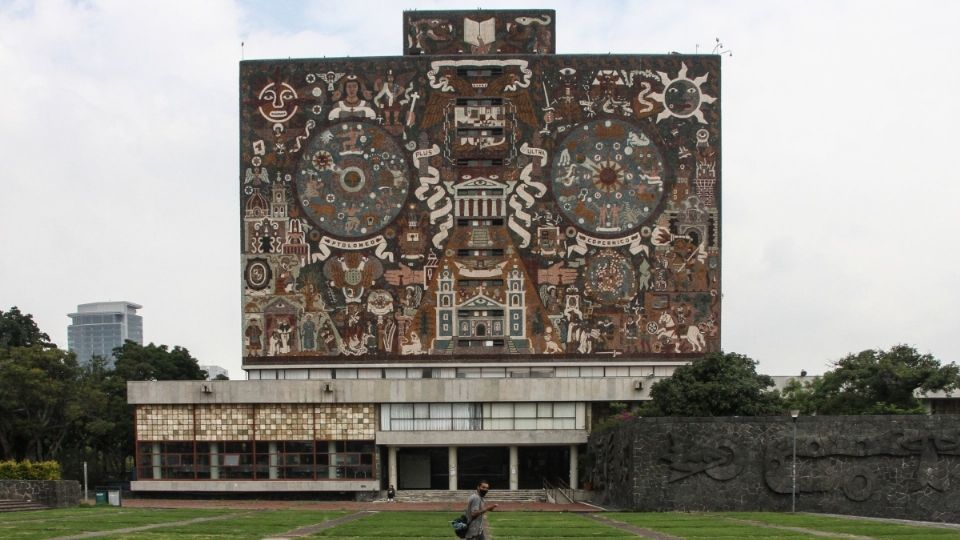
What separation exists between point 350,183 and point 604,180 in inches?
520

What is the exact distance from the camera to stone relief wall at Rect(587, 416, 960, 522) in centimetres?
4306

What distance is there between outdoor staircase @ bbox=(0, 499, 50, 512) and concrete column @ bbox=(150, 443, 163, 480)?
20541mm

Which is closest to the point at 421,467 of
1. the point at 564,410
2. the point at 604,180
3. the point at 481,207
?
the point at 564,410

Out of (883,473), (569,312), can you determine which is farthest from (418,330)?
(883,473)

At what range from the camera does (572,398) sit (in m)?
65.8

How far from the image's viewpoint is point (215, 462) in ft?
215

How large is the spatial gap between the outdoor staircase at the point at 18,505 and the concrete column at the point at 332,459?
2112cm

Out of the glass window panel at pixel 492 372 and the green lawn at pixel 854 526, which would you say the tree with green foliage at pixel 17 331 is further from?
the green lawn at pixel 854 526

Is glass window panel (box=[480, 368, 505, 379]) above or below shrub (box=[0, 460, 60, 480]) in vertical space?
above

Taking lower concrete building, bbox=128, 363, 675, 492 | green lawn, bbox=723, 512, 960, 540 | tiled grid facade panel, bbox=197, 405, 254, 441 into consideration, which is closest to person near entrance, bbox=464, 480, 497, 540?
green lawn, bbox=723, 512, 960, 540

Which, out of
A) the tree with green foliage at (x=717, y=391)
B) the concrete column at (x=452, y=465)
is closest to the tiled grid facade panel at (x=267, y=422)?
the concrete column at (x=452, y=465)

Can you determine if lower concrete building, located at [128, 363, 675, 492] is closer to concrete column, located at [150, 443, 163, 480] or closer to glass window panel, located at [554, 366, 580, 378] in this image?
concrete column, located at [150, 443, 163, 480]

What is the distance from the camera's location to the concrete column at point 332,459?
6525 centimetres

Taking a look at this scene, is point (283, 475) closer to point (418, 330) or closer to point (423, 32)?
point (418, 330)
